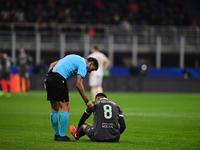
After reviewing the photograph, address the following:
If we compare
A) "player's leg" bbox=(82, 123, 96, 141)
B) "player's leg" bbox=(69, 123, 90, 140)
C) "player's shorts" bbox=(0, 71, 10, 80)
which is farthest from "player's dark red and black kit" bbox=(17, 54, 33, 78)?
"player's leg" bbox=(82, 123, 96, 141)

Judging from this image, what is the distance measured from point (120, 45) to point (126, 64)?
3.99m

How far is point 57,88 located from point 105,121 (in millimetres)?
1045

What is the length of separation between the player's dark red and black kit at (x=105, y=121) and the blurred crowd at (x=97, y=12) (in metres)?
24.2

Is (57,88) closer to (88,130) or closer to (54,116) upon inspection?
(54,116)

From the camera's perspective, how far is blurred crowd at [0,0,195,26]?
3109cm

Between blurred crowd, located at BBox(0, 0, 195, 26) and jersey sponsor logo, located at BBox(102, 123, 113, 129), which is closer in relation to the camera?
jersey sponsor logo, located at BBox(102, 123, 113, 129)

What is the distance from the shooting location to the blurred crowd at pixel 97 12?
1224 inches

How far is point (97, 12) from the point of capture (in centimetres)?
3294

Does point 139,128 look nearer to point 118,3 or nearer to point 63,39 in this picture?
point 63,39

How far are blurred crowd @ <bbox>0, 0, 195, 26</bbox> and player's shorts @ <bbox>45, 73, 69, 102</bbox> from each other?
23.7 meters

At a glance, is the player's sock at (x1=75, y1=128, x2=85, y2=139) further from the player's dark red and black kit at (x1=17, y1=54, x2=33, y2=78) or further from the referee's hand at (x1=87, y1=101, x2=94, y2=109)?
the player's dark red and black kit at (x1=17, y1=54, x2=33, y2=78)

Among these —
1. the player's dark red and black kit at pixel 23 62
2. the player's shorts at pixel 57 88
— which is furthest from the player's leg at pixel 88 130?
the player's dark red and black kit at pixel 23 62

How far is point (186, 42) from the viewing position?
1105 inches

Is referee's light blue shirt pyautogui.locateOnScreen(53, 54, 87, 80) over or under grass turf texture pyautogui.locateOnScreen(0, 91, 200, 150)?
over
